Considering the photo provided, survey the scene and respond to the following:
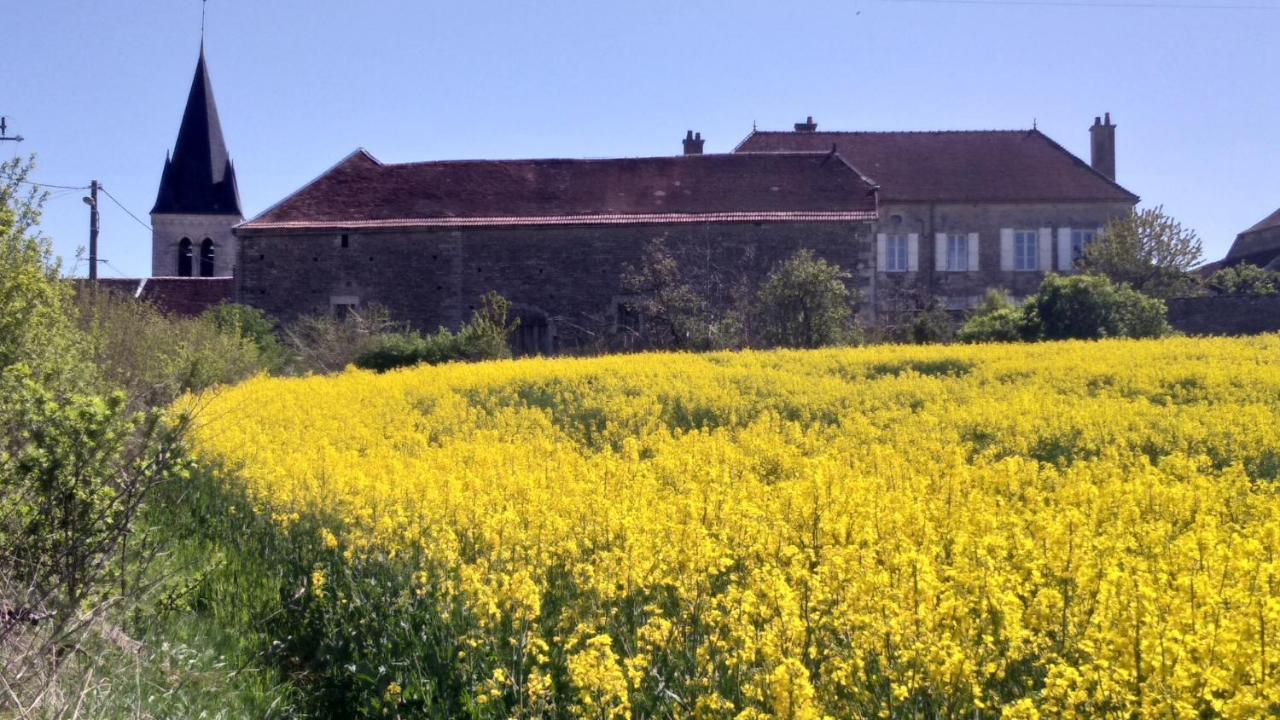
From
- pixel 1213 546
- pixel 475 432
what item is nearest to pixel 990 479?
pixel 1213 546

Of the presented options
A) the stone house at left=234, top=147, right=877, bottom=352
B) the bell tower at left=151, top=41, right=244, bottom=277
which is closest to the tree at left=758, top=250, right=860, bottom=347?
the stone house at left=234, top=147, right=877, bottom=352

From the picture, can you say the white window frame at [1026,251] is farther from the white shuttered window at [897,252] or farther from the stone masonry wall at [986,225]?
the white shuttered window at [897,252]

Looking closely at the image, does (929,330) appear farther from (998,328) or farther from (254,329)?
(254,329)

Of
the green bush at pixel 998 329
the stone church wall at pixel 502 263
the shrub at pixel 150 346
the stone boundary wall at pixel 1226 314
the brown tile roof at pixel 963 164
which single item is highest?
the brown tile roof at pixel 963 164

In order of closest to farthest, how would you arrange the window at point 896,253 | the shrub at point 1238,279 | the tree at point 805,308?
the tree at point 805,308
the shrub at point 1238,279
the window at point 896,253

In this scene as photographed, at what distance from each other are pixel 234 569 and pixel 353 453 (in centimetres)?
156

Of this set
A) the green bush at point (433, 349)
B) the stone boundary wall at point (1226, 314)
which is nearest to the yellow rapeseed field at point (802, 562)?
the green bush at point (433, 349)

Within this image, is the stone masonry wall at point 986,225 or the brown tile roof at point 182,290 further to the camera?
the stone masonry wall at point 986,225

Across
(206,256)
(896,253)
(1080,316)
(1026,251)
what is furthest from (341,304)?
(1026,251)

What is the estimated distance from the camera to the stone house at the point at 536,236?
27547mm

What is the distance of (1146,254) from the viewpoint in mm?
32156

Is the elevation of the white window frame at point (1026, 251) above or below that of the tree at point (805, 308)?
→ above

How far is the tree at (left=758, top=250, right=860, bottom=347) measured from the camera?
22.2 m

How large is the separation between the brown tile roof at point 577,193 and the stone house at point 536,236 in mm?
47
